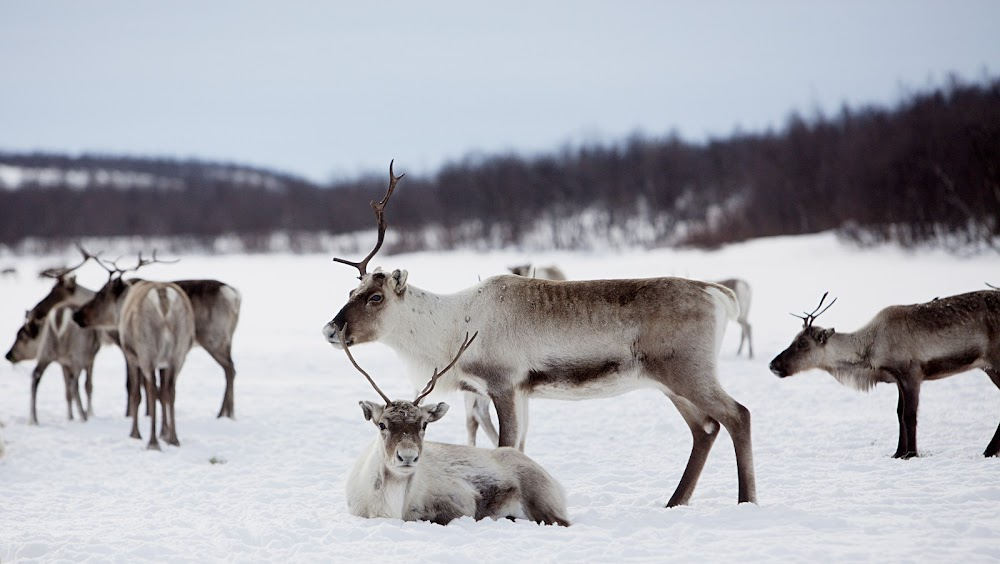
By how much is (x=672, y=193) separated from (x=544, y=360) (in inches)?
1850

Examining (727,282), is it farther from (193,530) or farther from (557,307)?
(193,530)

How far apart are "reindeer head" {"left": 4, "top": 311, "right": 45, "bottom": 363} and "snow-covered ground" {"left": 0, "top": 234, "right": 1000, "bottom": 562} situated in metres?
0.63

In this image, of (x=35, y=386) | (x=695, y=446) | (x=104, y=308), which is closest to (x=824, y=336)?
(x=695, y=446)

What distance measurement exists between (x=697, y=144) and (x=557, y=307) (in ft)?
210

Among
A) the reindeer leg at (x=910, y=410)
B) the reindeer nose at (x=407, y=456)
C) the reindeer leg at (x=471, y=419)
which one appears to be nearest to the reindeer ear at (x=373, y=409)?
the reindeer nose at (x=407, y=456)

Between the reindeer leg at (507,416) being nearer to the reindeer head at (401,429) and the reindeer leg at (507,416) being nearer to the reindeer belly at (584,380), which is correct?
the reindeer belly at (584,380)

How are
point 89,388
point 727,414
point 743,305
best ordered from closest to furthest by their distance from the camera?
point 727,414 < point 89,388 < point 743,305

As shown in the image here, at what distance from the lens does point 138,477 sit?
24.9 feet

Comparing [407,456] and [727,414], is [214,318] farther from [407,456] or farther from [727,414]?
[727,414]

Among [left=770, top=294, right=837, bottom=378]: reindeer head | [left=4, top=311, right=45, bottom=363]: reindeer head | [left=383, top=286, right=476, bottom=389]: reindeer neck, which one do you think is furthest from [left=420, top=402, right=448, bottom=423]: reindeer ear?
[left=4, top=311, right=45, bottom=363]: reindeer head

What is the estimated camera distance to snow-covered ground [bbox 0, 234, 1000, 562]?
4762mm

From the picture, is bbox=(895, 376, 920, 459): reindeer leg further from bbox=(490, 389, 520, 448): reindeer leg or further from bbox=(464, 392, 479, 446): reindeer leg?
bbox=(464, 392, 479, 446): reindeer leg

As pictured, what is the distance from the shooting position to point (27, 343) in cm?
1159

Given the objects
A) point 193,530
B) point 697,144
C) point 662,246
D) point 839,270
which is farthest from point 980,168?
point 697,144
